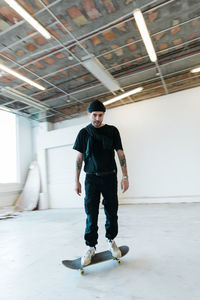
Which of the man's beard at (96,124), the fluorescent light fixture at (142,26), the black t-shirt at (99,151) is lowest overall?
the black t-shirt at (99,151)

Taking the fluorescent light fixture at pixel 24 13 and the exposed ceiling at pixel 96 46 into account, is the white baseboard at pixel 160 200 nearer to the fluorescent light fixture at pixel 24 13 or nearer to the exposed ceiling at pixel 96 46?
the exposed ceiling at pixel 96 46

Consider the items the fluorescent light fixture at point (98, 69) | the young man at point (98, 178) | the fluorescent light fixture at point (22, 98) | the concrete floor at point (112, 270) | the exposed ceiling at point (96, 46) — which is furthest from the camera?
the fluorescent light fixture at point (22, 98)

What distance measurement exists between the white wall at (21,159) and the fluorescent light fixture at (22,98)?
1363mm

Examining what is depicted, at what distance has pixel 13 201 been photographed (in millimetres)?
6668

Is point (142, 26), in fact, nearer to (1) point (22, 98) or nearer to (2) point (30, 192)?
(1) point (22, 98)

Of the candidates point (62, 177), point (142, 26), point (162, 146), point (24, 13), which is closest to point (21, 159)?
point (62, 177)

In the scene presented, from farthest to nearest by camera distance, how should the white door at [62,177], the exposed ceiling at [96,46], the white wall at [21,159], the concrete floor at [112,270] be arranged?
1. the white door at [62,177]
2. the white wall at [21,159]
3. the exposed ceiling at [96,46]
4. the concrete floor at [112,270]

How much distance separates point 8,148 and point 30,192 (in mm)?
1761

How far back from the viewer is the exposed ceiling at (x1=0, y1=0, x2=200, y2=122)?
10.4 feet

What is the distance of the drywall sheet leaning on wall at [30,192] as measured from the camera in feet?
21.5

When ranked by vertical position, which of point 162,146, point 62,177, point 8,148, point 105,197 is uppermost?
point 8,148

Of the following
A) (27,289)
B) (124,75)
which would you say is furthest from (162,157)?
(27,289)

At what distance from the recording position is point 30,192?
6871 mm

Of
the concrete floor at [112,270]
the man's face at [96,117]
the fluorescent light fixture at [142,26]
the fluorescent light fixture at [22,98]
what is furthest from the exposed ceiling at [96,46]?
the concrete floor at [112,270]
